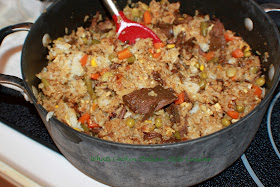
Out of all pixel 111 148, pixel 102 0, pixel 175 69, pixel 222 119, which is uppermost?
pixel 102 0

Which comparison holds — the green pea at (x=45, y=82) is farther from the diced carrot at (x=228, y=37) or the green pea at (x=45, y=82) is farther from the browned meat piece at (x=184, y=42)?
the diced carrot at (x=228, y=37)

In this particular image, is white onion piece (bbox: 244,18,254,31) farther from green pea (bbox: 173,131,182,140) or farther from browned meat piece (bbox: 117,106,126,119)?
browned meat piece (bbox: 117,106,126,119)

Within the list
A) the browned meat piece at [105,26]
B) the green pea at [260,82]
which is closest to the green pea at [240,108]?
the green pea at [260,82]

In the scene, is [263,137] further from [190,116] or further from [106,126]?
[106,126]

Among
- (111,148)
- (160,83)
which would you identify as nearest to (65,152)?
(111,148)

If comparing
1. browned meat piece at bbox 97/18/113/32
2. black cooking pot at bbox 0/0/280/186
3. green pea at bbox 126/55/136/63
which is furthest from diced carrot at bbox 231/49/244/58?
browned meat piece at bbox 97/18/113/32

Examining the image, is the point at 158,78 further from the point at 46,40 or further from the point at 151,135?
the point at 46,40

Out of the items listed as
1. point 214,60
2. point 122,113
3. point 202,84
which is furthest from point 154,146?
point 214,60
